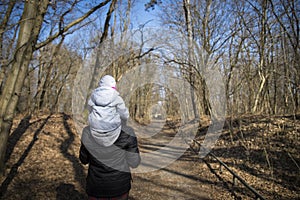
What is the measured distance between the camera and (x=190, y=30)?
12484mm

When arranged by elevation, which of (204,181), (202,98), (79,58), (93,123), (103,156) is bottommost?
(204,181)

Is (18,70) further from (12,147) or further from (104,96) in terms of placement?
(12,147)

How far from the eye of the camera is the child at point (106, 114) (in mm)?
2275

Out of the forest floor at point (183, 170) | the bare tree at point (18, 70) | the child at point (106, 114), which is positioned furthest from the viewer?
the forest floor at point (183, 170)

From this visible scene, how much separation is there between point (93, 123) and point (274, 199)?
4.12m

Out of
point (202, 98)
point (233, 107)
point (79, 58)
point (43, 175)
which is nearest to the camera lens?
point (43, 175)

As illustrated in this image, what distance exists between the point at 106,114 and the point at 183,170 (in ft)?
16.4

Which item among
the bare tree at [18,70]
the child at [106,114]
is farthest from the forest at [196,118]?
the child at [106,114]

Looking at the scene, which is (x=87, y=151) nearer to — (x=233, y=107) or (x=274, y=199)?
(x=274, y=199)

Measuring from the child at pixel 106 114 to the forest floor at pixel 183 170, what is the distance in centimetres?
280

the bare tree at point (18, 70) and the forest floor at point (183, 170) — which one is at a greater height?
the bare tree at point (18, 70)

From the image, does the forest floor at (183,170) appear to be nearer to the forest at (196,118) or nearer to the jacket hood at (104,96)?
the forest at (196,118)

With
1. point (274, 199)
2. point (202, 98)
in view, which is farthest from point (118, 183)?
point (202, 98)

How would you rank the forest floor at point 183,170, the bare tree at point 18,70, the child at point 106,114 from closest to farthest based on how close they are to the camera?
the child at point 106,114
the bare tree at point 18,70
the forest floor at point 183,170
